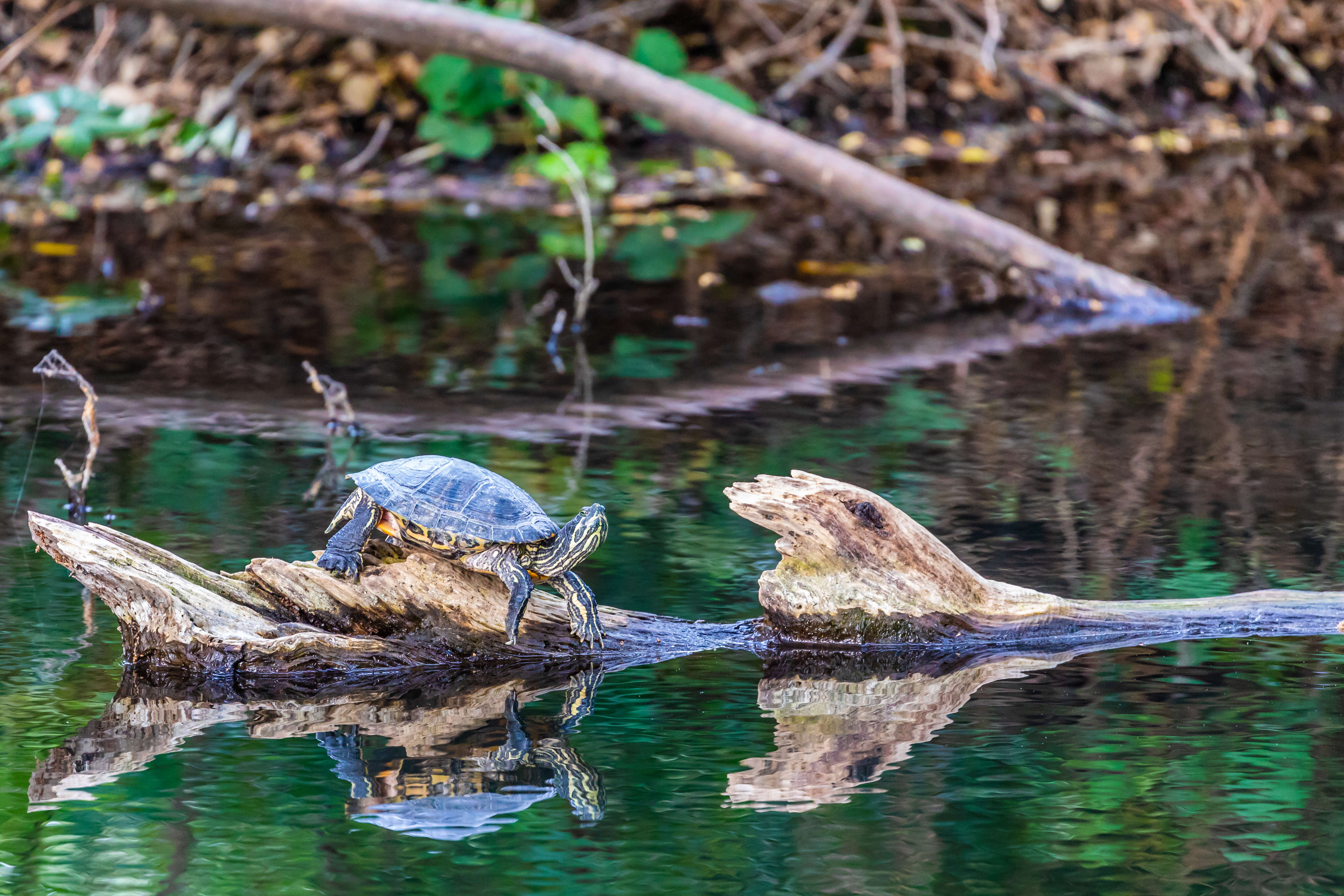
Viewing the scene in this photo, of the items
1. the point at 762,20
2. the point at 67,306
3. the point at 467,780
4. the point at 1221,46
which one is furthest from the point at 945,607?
the point at 762,20

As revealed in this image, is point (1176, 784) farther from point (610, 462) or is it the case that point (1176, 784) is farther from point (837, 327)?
point (837, 327)

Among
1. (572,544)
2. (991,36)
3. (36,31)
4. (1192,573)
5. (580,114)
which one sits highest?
(991,36)

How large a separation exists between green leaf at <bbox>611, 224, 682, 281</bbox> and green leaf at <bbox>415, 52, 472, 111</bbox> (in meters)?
2.25

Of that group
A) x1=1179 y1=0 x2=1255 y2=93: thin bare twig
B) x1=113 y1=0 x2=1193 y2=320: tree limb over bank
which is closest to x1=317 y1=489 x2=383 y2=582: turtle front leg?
x1=113 y1=0 x2=1193 y2=320: tree limb over bank

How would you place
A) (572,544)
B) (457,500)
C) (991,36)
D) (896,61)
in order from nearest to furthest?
(572,544) < (457,500) < (991,36) < (896,61)

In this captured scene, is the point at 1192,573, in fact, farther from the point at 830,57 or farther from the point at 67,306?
the point at 830,57

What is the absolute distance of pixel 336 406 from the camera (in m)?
6.75

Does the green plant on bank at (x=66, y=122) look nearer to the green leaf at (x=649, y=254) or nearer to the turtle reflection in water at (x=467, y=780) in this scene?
the green leaf at (x=649, y=254)

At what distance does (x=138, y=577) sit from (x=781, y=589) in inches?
63.0

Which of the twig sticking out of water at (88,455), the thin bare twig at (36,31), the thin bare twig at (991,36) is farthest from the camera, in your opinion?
the thin bare twig at (991,36)

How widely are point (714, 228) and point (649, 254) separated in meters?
1.09

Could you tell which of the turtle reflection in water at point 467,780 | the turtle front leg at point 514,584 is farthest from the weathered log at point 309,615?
the turtle reflection in water at point 467,780

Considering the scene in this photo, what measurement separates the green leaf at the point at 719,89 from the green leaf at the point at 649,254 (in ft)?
4.88

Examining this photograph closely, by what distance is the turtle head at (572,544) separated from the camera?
4012 mm
